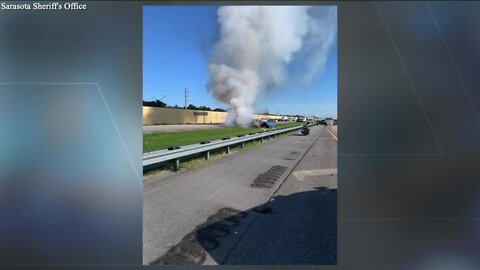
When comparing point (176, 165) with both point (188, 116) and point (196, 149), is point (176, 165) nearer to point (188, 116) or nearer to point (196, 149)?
point (196, 149)

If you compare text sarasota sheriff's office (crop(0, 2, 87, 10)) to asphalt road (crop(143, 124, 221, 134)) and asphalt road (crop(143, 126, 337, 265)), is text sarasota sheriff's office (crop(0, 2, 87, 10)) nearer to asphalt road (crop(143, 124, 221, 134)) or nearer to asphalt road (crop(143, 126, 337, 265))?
asphalt road (crop(143, 124, 221, 134))

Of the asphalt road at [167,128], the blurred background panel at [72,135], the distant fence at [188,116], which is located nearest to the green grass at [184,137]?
the asphalt road at [167,128]

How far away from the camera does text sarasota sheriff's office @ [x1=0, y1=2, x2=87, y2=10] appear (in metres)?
2.02

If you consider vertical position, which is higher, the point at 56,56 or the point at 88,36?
the point at 88,36

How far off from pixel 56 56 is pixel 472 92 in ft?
10.3

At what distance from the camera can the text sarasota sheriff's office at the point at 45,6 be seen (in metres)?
2.02

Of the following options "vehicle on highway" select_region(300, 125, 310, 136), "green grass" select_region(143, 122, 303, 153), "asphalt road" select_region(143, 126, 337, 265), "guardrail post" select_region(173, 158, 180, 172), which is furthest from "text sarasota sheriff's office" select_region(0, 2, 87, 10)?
"vehicle on highway" select_region(300, 125, 310, 136)

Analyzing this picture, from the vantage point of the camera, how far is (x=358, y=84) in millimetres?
1979

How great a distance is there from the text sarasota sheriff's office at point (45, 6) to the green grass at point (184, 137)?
1.10 metres

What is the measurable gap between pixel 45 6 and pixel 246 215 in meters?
2.39

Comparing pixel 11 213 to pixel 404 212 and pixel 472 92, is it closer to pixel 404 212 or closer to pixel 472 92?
pixel 404 212

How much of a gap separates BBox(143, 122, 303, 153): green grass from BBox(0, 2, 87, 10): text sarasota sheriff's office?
3.61ft

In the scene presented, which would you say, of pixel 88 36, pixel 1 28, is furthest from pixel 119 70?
pixel 1 28

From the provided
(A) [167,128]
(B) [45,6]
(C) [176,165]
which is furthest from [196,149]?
(B) [45,6]
